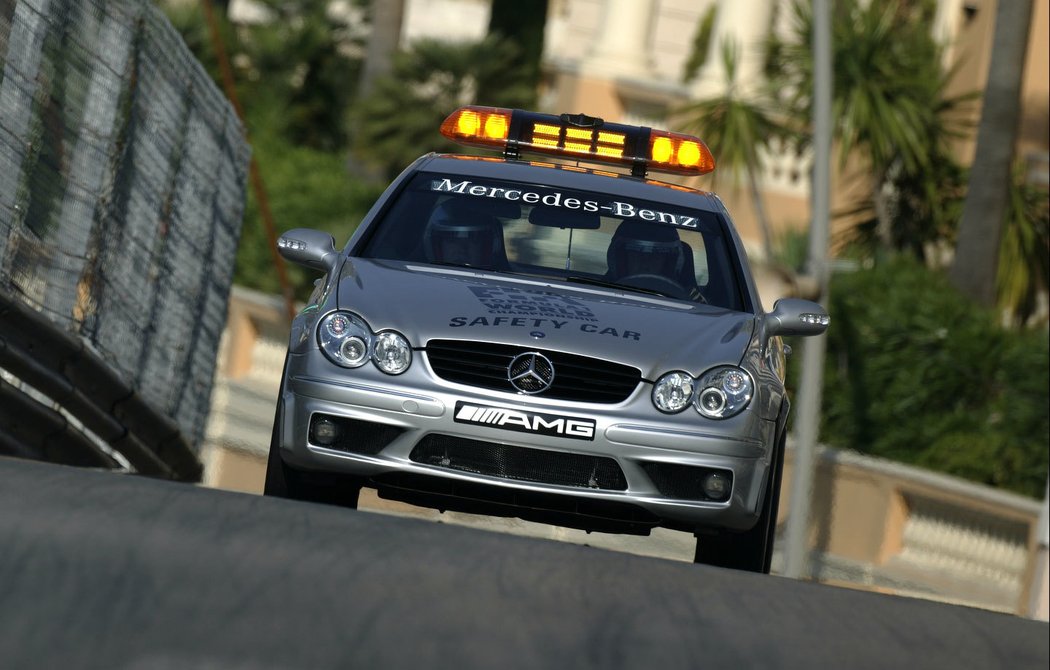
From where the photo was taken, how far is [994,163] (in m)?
21.2

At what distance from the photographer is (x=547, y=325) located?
22.8 ft

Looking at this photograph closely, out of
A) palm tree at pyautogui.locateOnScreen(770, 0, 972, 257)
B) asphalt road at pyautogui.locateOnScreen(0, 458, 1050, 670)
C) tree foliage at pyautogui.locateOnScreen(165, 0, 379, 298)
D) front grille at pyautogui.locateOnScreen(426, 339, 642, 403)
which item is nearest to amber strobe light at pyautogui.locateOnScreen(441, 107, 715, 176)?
front grille at pyautogui.locateOnScreen(426, 339, 642, 403)

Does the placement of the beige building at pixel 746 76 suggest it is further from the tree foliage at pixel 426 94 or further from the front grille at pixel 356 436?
the front grille at pixel 356 436

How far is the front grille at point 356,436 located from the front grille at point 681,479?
88 cm

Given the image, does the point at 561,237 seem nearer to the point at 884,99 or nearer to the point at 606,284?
the point at 606,284

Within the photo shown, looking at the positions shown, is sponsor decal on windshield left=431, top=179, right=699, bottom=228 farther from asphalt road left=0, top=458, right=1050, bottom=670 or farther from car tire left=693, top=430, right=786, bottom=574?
asphalt road left=0, top=458, right=1050, bottom=670

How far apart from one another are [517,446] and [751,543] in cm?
112

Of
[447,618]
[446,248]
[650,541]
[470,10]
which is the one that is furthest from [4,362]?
[470,10]

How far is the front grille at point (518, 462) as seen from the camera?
6789 millimetres

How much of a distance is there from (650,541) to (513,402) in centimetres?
1073

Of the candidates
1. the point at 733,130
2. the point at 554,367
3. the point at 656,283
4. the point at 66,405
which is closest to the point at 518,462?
the point at 554,367

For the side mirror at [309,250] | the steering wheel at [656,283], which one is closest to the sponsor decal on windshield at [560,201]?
the steering wheel at [656,283]

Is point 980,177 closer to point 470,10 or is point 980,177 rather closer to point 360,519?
point 360,519

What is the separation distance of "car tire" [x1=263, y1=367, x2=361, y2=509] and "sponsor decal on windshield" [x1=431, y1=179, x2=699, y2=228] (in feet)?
4.65
